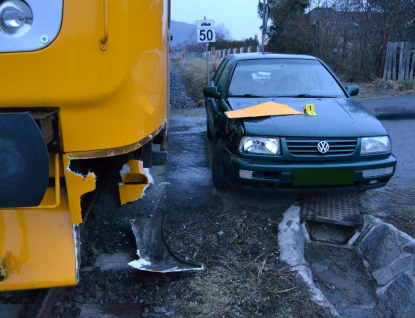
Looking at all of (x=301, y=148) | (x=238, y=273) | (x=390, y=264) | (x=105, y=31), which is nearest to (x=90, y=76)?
(x=105, y=31)

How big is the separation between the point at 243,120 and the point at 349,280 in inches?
73.1

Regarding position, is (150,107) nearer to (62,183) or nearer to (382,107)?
(62,183)

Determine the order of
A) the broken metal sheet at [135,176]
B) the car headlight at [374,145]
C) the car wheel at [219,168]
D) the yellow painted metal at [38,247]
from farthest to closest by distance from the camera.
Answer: the car wheel at [219,168] < the car headlight at [374,145] < the broken metal sheet at [135,176] < the yellow painted metal at [38,247]

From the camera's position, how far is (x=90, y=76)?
2025 millimetres

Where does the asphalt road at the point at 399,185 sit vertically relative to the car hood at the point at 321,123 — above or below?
below

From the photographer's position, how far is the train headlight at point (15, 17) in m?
1.90

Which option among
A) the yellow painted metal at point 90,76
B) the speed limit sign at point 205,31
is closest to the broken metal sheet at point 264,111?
the yellow painted metal at point 90,76

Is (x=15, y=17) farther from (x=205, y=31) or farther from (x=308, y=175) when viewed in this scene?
(x=205, y=31)

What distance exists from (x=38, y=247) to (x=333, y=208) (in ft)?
10.3

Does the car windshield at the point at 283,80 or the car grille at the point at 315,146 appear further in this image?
the car windshield at the point at 283,80

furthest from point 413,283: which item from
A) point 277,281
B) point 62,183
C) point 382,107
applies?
point 382,107

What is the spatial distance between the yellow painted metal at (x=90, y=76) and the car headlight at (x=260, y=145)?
6.32 feet

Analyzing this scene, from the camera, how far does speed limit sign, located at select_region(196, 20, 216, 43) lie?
1288cm

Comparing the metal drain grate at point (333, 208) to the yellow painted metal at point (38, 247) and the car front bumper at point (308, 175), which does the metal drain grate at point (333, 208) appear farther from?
the yellow painted metal at point (38, 247)
